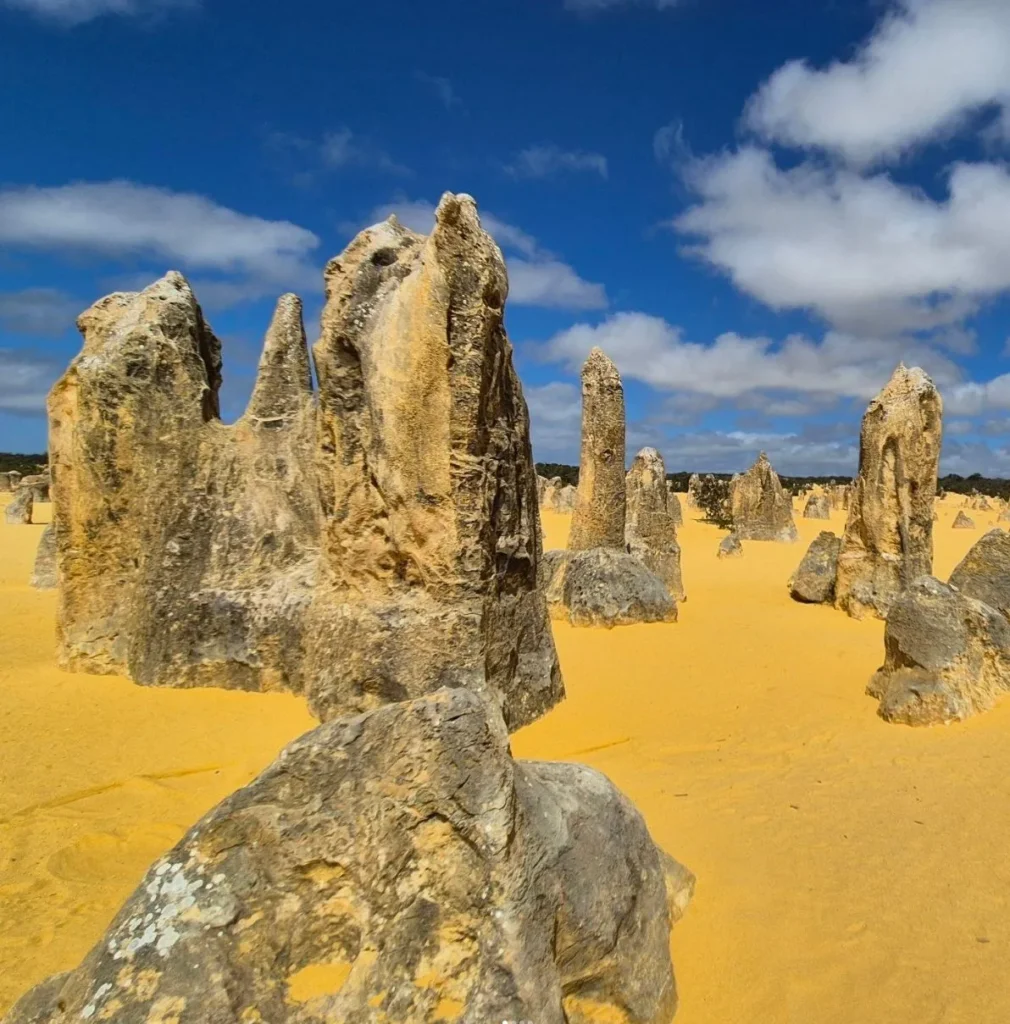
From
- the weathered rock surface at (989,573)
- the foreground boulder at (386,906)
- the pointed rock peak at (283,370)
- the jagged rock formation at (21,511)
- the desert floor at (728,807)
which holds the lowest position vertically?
the desert floor at (728,807)

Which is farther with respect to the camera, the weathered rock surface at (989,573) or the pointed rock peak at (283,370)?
the weathered rock surface at (989,573)

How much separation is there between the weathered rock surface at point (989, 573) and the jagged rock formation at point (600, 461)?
4.52 meters

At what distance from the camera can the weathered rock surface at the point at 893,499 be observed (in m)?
10.5

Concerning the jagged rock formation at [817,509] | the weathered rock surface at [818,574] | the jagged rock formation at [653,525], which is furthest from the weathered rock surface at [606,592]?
the jagged rock formation at [817,509]

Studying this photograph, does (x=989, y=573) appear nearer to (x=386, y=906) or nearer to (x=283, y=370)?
(x=283, y=370)

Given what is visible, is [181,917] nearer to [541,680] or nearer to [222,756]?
[222,756]

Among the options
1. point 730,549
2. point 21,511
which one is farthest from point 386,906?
point 21,511

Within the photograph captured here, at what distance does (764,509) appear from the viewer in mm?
24500

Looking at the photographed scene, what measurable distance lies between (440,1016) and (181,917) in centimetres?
72

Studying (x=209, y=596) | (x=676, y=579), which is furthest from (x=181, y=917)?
(x=676, y=579)

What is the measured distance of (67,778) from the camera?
4742 mm

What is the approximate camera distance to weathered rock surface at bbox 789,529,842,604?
11.8 meters

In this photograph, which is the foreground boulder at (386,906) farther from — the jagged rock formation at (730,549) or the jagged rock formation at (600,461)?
the jagged rock formation at (730,549)

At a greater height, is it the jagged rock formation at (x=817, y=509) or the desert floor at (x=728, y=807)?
the jagged rock formation at (x=817, y=509)
